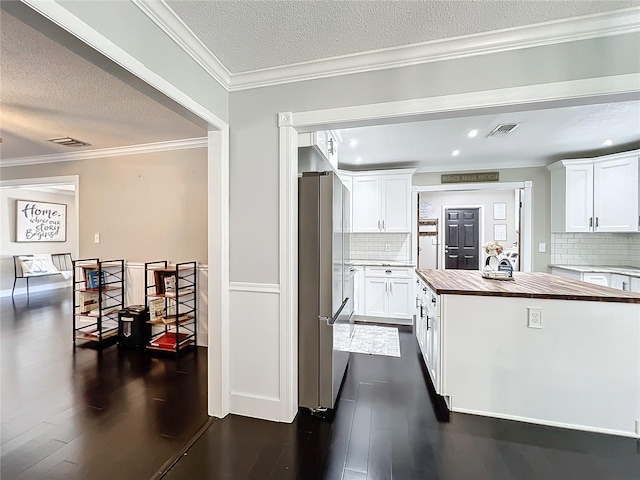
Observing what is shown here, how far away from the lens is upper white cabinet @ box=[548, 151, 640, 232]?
3688mm

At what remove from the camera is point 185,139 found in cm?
349

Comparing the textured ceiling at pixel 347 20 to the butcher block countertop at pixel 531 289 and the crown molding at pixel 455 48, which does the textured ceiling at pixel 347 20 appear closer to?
the crown molding at pixel 455 48

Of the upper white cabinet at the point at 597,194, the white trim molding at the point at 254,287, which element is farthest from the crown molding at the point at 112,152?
the upper white cabinet at the point at 597,194

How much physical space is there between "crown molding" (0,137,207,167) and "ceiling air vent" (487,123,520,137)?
3.36 metres

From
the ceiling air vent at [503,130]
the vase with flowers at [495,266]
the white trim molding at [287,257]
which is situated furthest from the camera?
the ceiling air vent at [503,130]

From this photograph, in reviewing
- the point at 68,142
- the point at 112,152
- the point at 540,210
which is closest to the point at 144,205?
the point at 112,152

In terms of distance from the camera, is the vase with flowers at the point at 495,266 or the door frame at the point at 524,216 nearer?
the vase with flowers at the point at 495,266

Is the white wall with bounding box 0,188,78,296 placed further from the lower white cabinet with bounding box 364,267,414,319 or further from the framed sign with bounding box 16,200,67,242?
the lower white cabinet with bounding box 364,267,414,319

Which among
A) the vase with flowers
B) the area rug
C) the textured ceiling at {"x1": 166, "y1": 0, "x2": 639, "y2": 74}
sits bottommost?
the area rug

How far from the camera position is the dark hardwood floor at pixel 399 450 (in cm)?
161

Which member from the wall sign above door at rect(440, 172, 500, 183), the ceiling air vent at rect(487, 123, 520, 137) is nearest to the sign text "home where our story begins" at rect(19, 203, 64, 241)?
the wall sign above door at rect(440, 172, 500, 183)

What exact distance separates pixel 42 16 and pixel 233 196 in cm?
129

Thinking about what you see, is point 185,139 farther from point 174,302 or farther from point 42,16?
point 42,16

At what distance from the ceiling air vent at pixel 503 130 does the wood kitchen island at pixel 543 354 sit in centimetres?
177
